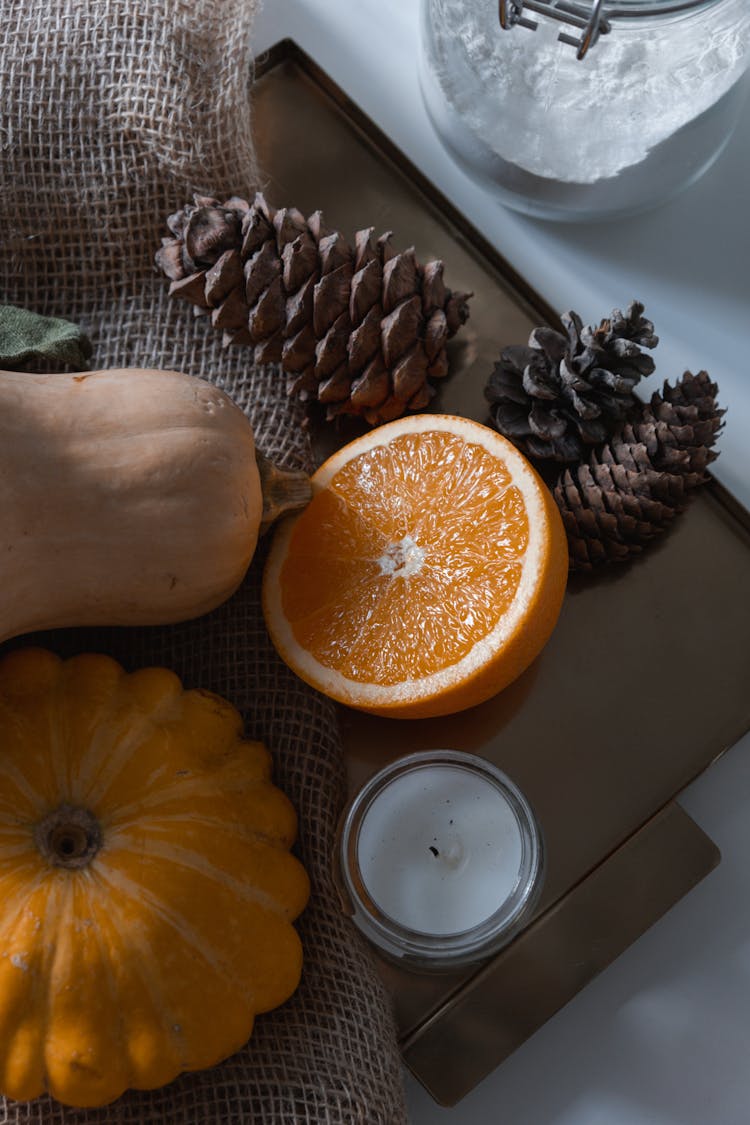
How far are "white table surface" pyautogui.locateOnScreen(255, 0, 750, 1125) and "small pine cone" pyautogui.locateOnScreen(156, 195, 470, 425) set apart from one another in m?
0.16

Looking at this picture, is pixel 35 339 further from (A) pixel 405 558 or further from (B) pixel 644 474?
(B) pixel 644 474

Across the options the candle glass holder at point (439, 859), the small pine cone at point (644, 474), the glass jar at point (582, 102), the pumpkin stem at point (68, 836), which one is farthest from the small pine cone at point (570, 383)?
the pumpkin stem at point (68, 836)

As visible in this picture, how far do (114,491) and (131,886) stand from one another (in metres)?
0.25

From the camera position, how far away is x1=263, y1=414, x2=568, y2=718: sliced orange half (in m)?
0.79

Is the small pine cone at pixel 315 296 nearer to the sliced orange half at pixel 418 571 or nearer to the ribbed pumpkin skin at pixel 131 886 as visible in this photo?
the sliced orange half at pixel 418 571

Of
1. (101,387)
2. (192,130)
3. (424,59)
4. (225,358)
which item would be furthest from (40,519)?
(424,59)

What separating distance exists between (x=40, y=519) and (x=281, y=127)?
17.1 inches

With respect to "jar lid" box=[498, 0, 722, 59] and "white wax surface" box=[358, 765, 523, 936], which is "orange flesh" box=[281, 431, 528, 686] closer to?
"white wax surface" box=[358, 765, 523, 936]

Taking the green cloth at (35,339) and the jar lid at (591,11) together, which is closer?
the jar lid at (591,11)

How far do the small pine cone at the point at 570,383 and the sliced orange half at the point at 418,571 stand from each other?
0.16 ft

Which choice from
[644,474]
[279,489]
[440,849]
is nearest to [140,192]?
[279,489]

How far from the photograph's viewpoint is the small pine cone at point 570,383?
83 centimetres

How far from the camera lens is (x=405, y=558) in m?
0.83

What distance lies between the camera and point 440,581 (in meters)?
0.82
